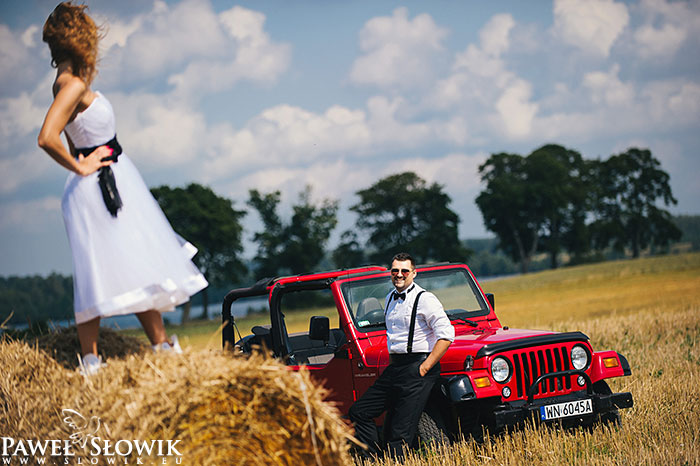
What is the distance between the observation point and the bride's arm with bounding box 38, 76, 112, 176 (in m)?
Answer: 3.53

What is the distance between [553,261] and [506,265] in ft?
153

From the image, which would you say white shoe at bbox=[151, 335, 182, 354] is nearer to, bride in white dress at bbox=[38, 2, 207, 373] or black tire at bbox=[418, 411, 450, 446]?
bride in white dress at bbox=[38, 2, 207, 373]

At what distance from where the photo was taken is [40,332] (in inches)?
191

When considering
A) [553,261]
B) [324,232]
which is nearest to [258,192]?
[324,232]

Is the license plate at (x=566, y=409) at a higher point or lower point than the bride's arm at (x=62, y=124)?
lower

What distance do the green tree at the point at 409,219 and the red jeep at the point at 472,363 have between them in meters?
75.5

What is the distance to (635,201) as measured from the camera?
299 ft

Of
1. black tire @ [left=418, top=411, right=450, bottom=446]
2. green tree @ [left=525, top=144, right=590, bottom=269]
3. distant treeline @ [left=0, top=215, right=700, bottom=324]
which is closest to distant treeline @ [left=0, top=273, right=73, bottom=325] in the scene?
distant treeline @ [left=0, top=215, right=700, bottom=324]

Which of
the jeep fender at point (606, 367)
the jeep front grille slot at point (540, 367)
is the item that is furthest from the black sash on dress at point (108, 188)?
the jeep fender at point (606, 367)

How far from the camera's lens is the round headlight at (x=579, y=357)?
7270 millimetres

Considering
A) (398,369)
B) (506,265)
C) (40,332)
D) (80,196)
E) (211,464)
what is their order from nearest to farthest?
(80,196) → (211,464) → (40,332) → (398,369) → (506,265)

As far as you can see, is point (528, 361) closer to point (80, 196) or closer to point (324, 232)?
point (80, 196)

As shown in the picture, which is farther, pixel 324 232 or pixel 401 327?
pixel 324 232

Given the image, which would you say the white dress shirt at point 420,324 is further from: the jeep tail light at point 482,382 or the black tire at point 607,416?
the black tire at point 607,416
